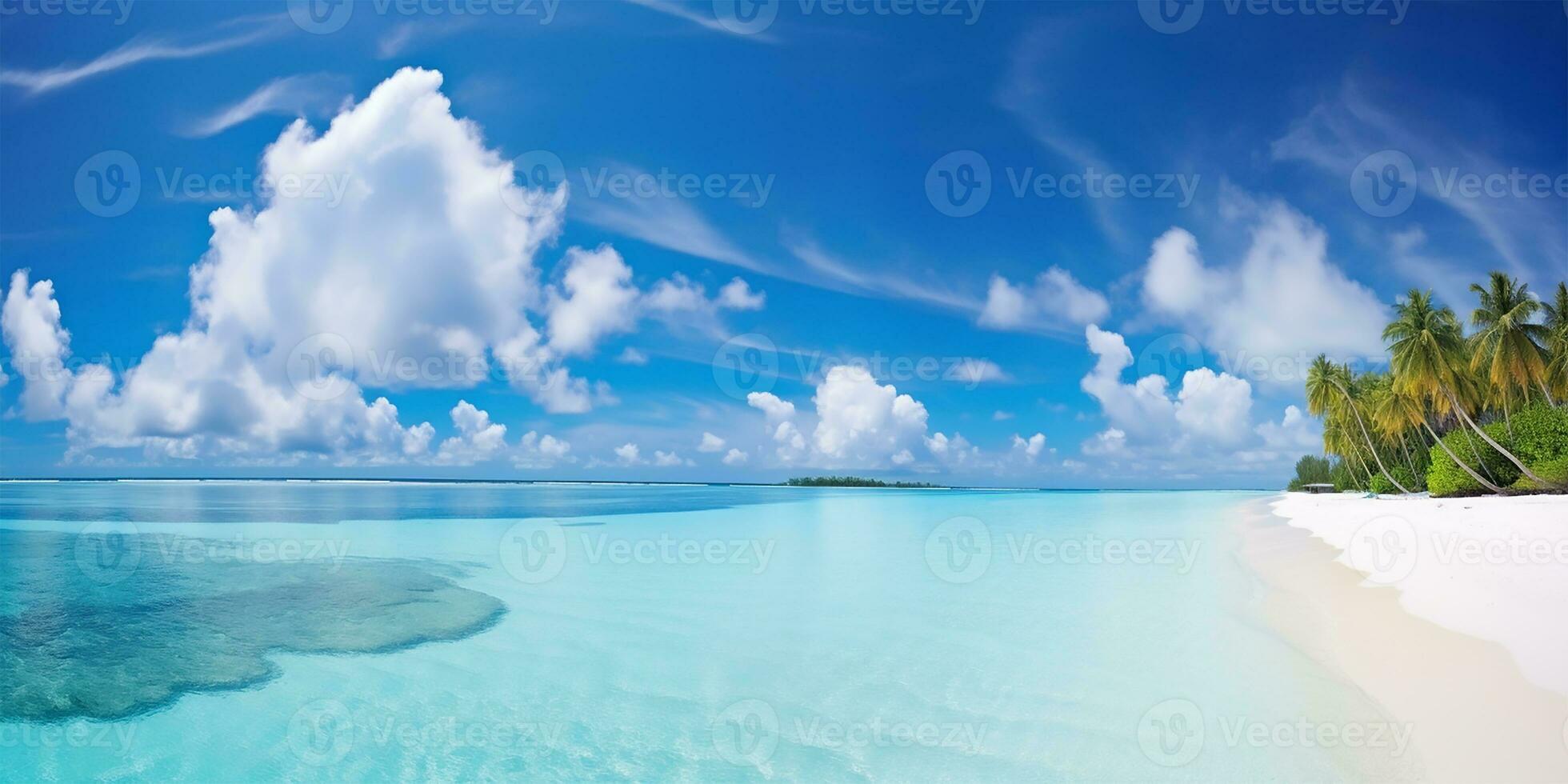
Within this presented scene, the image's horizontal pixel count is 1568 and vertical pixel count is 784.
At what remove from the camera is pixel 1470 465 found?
107ft

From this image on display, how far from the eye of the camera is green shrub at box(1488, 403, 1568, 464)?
28047mm

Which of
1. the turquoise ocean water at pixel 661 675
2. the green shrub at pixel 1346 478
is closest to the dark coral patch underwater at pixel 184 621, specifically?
the turquoise ocean water at pixel 661 675

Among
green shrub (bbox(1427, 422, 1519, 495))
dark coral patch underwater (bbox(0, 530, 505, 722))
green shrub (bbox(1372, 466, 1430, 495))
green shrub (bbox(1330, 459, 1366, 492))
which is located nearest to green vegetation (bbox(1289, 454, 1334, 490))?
green shrub (bbox(1330, 459, 1366, 492))

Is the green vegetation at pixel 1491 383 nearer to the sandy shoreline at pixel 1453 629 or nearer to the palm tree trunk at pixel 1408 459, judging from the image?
the palm tree trunk at pixel 1408 459

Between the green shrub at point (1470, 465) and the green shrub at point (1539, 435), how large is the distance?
86 centimetres

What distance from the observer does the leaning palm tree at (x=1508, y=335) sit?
28.6 metres

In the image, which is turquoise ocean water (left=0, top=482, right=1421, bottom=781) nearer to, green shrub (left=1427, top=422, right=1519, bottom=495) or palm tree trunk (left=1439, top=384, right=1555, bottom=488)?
palm tree trunk (left=1439, top=384, right=1555, bottom=488)

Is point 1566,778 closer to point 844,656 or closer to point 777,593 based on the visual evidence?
point 844,656

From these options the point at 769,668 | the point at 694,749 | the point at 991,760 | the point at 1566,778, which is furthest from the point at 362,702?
the point at 1566,778

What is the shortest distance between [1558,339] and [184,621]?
45.7m

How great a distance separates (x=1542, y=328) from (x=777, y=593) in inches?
1388

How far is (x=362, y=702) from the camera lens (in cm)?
717

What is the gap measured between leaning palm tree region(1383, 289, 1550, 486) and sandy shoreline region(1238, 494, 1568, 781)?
13012 mm

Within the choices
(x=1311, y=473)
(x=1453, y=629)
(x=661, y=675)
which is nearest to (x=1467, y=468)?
(x=1453, y=629)
